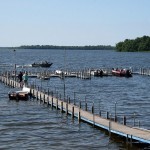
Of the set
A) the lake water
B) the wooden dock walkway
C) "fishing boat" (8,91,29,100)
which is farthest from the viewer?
"fishing boat" (8,91,29,100)

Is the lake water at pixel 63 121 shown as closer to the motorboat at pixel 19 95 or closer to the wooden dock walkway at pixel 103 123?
the wooden dock walkway at pixel 103 123

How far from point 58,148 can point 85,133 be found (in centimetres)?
530

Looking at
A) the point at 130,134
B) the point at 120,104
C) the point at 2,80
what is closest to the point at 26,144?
the point at 130,134

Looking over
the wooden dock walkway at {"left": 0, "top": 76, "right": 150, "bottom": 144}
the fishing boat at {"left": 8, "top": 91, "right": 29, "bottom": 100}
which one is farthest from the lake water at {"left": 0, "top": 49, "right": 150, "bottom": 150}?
the fishing boat at {"left": 8, "top": 91, "right": 29, "bottom": 100}

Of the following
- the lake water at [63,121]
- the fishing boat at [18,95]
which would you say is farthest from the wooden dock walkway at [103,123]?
the fishing boat at [18,95]

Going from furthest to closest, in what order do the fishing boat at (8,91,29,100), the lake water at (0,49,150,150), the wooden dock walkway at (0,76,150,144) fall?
the fishing boat at (8,91,29,100), the lake water at (0,49,150,150), the wooden dock walkway at (0,76,150,144)

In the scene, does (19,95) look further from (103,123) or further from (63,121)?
(103,123)

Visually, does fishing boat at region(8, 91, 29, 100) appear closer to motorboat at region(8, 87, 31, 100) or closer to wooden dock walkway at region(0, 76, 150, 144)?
motorboat at region(8, 87, 31, 100)

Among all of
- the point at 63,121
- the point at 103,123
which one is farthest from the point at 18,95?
the point at 103,123

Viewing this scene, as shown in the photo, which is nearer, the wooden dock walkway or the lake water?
the wooden dock walkway

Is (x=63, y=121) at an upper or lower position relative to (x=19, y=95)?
Result: lower

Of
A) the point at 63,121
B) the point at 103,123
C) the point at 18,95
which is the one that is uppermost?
the point at 18,95

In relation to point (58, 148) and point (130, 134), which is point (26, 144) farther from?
point (130, 134)

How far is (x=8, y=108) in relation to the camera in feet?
182
